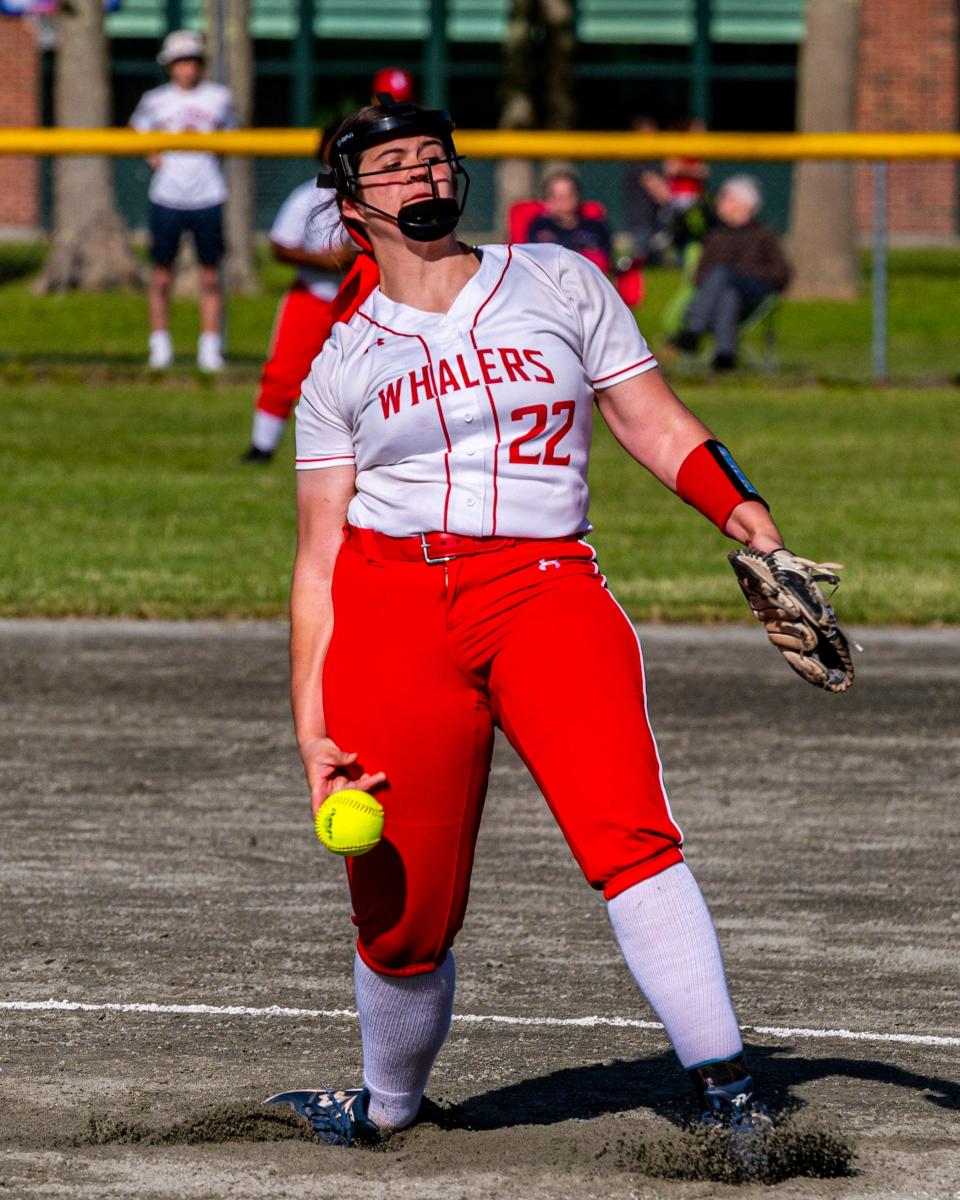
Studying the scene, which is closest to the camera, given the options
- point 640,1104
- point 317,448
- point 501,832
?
Result: point 317,448

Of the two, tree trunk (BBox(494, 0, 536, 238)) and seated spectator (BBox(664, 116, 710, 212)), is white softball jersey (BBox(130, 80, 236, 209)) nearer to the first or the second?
seated spectator (BBox(664, 116, 710, 212))

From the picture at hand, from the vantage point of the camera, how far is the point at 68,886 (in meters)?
6.80

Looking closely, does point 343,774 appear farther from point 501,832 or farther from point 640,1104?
point 501,832

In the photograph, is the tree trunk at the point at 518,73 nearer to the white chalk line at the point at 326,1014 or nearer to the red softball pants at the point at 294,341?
the red softball pants at the point at 294,341

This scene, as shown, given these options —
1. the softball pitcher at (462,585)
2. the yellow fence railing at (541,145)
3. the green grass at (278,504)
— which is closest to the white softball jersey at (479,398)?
the softball pitcher at (462,585)

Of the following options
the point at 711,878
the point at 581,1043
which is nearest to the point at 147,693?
the point at 711,878

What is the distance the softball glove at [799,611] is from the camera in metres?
4.23

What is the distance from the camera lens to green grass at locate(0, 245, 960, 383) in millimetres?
20531

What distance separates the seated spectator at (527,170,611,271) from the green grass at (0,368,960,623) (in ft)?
4.97

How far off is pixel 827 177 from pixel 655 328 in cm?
351

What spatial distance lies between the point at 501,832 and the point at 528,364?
3311mm

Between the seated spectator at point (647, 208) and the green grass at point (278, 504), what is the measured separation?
6.55 feet

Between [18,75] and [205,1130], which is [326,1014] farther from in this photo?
[18,75]

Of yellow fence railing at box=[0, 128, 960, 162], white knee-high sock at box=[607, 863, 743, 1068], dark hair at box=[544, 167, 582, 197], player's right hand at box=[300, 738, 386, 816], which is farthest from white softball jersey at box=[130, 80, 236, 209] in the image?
white knee-high sock at box=[607, 863, 743, 1068]
